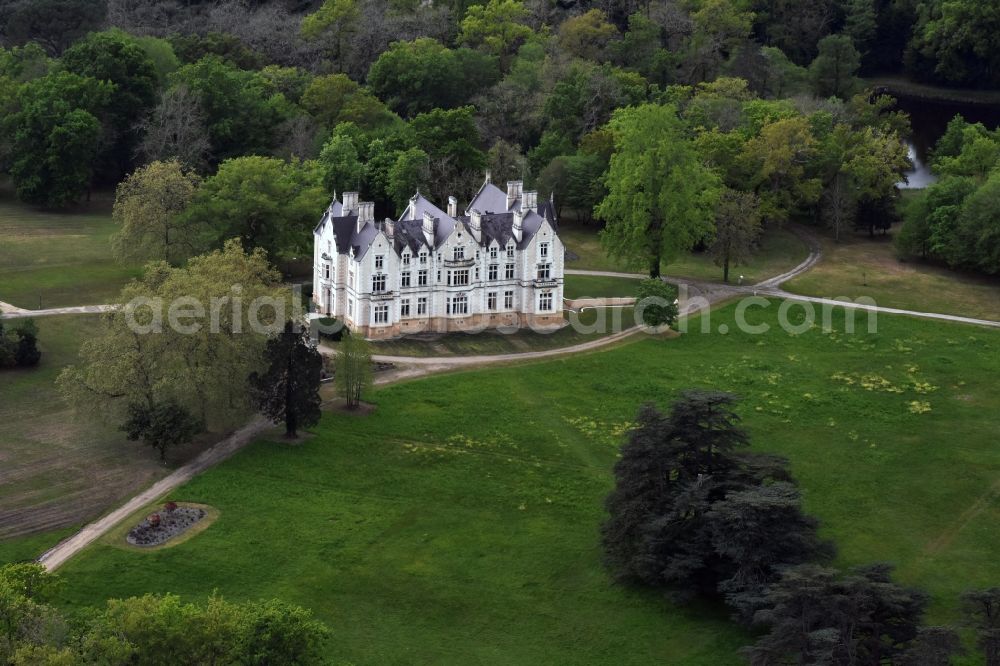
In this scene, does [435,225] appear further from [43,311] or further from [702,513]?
[702,513]

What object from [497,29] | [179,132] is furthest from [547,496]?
[497,29]

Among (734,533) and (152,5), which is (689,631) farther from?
(152,5)

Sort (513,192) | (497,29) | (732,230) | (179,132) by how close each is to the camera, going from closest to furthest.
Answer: (513,192), (732,230), (179,132), (497,29)

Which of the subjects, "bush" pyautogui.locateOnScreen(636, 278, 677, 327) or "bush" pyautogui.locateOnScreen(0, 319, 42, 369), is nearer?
"bush" pyautogui.locateOnScreen(0, 319, 42, 369)

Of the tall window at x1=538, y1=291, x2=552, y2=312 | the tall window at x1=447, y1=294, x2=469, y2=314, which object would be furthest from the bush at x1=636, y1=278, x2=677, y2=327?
the tall window at x1=447, y1=294, x2=469, y2=314

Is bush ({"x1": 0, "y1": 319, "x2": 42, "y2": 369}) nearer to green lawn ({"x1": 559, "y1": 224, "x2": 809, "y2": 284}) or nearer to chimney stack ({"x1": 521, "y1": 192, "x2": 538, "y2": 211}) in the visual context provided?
chimney stack ({"x1": 521, "y1": 192, "x2": 538, "y2": 211})

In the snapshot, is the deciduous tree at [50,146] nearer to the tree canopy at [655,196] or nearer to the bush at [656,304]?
the tree canopy at [655,196]
